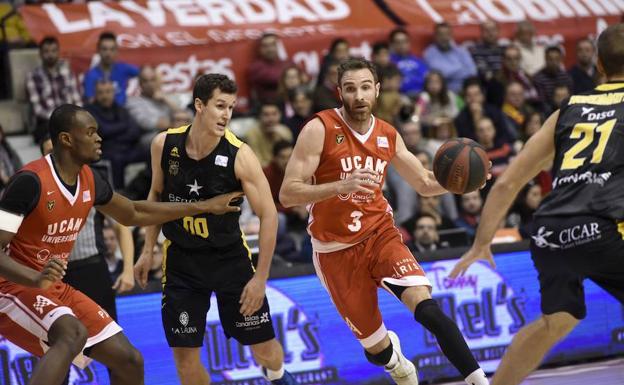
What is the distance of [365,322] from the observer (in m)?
7.45

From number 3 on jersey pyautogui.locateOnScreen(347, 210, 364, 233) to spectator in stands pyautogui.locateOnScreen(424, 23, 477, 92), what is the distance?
7.92 meters

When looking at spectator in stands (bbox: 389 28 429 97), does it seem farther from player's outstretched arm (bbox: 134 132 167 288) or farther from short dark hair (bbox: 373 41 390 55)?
player's outstretched arm (bbox: 134 132 167 288)

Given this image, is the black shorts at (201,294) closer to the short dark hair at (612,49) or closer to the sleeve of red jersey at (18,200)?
the sleeve of red jersey at (18,200)

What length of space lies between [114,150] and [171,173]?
500cm

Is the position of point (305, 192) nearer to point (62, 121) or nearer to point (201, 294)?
point (201, 294)

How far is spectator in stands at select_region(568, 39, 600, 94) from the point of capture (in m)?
15.7

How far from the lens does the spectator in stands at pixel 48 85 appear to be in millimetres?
12633

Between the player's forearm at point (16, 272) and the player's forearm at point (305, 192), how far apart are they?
5.95ft

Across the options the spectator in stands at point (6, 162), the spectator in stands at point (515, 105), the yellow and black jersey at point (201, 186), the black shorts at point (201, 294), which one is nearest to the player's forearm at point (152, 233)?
the yellow and black jersey at point (201, 186)

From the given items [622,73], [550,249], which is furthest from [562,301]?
[622,73]

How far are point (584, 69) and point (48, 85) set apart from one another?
7.74 meters

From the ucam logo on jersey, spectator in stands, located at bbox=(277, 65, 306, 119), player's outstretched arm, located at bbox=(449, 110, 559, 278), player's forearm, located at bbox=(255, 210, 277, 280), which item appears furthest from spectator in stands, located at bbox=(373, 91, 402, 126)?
player's outstretched arm, located at bbox=(449, 110, 559, 278)

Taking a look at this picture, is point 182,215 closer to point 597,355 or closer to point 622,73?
point 622,73

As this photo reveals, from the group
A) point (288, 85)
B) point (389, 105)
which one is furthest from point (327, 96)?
point (389, 105)
